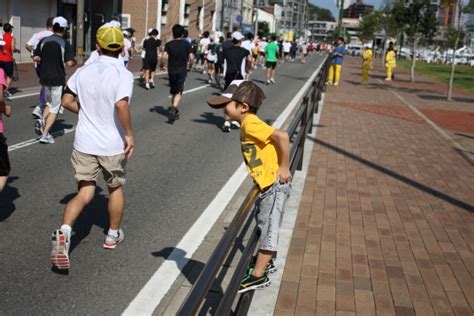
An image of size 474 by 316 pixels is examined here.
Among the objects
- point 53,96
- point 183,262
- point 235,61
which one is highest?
point 235,61

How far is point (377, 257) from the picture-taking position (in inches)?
195

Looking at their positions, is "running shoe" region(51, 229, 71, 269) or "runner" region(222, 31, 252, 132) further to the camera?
"runner" region(222, 31, 252, 132)

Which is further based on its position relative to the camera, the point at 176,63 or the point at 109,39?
the point at 176,63

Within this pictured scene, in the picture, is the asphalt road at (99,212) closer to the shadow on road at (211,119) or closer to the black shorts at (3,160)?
the black shorts at (3,160)

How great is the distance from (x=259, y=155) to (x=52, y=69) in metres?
6.07

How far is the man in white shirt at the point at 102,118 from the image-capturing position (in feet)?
14.8

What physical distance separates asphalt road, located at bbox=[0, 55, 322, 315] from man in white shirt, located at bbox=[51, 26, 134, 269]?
474 millimetres

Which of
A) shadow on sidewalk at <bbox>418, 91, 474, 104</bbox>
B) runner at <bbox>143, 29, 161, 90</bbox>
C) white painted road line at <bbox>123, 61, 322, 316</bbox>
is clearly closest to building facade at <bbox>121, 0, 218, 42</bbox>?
shadow on sidewalk at <bbox>418, 91, 474, 104</bbox>

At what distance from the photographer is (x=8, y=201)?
595 centimetres

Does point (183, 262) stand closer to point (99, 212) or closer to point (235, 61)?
point (99, 212)

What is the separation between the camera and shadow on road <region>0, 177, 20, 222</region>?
558 cm

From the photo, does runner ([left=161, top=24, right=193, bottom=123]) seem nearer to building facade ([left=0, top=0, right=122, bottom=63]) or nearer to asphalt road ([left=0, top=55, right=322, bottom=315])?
asphalt road ([left=0, top=55, right=322, bottom=315])

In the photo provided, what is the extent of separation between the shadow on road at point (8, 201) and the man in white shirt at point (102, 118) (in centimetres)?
135

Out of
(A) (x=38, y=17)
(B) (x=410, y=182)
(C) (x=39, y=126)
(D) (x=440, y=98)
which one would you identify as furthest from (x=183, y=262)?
(A) (x=38, y=17)
